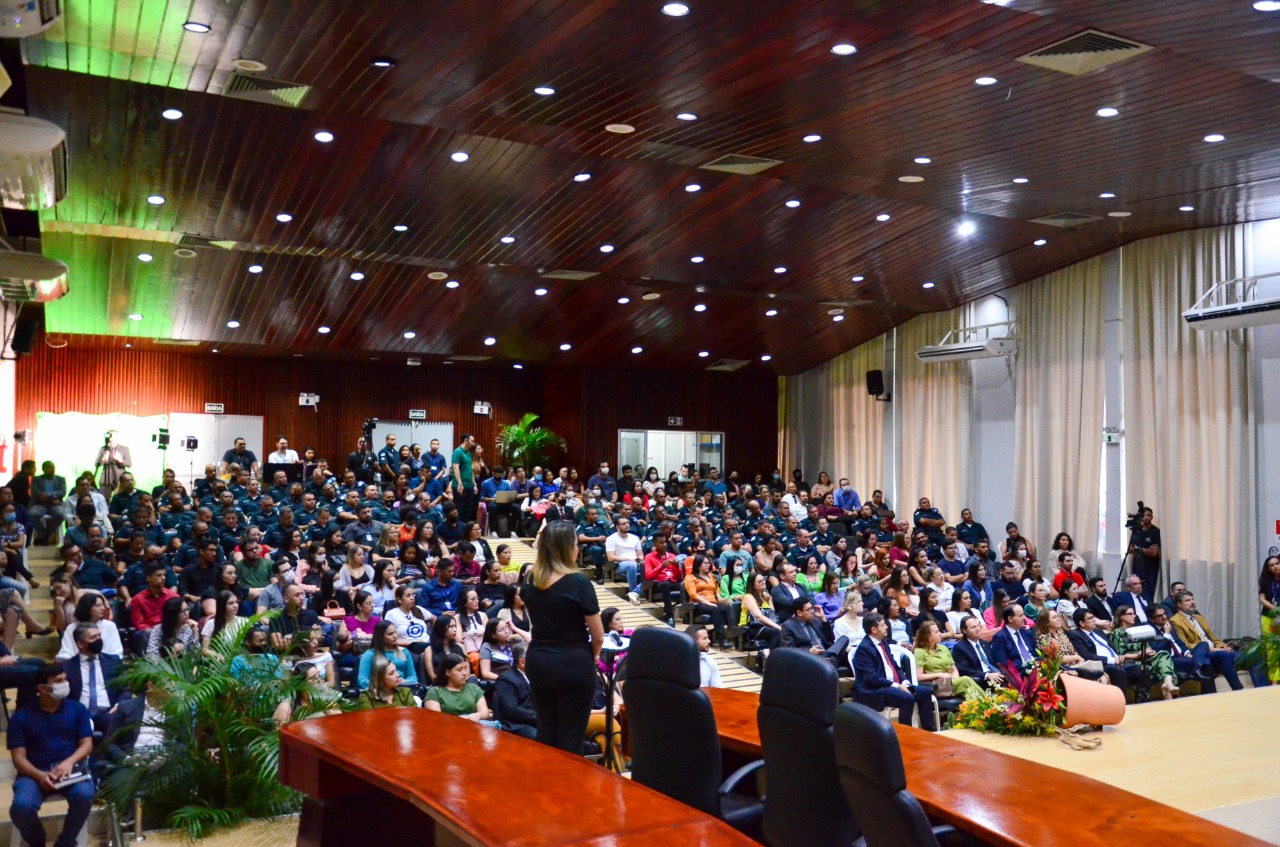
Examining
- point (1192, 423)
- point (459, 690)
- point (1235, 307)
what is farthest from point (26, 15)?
point (1192, 423)

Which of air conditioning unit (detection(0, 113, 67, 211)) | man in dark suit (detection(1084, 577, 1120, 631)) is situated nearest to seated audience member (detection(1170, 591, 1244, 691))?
man in dark suit (detection(1084, 577, 1120, 631))

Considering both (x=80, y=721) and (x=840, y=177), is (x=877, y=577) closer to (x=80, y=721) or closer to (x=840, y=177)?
(x=840, y=177)

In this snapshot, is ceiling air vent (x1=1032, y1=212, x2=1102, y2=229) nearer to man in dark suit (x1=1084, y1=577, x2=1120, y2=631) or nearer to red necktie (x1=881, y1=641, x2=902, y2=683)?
man in dark suit (x1=1084, y1=577, x2=1120, y2=631)

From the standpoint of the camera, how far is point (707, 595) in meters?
11.6

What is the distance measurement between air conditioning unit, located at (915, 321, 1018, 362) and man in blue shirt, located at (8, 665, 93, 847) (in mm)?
12821

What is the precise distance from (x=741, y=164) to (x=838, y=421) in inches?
426

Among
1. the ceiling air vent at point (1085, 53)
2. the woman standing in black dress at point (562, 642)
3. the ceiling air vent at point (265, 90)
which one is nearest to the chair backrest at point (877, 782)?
the woman standing in black dress at point (562, 642)

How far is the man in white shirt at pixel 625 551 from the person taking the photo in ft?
43.2

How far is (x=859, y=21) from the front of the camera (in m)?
6.57

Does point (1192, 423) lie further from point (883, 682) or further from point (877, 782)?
point (877, 782)

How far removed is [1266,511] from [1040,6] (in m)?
8.76

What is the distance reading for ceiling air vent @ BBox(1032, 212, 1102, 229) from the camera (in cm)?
1219

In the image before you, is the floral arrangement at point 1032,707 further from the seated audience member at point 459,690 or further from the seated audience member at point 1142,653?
the seated audience member at point 1142,653

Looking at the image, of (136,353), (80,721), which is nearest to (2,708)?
(80,721)
